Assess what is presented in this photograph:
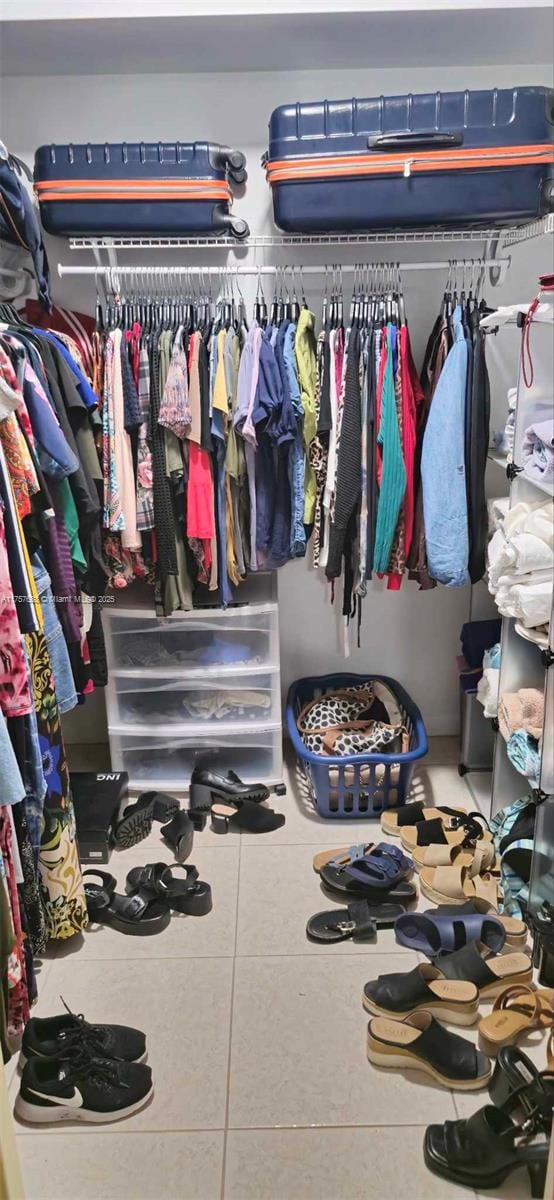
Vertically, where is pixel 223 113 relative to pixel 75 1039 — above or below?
above

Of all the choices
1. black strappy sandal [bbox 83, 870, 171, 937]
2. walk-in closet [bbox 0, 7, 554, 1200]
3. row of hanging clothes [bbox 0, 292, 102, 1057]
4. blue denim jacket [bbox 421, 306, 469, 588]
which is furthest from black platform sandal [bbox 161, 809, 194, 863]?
blue denim jacket [bbox 421, 306, 469, 588]

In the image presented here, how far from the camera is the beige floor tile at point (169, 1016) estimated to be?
1626 mm

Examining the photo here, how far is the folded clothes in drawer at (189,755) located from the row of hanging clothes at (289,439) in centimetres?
52

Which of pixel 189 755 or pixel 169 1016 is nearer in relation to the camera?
pixel 169 1016

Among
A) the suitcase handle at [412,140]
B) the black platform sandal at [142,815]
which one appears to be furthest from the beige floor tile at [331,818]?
the suitcase handle at [412,140]

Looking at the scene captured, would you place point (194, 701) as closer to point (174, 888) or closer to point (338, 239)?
point (174, 888)

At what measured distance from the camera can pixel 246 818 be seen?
8.39 ft

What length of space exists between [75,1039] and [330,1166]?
1.84ft

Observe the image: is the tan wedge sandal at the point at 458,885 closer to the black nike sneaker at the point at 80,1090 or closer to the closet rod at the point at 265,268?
the black nike sneaker at the point at 80,1090

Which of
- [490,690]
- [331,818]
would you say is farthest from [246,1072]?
[490,690]

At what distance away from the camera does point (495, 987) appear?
1.87 m

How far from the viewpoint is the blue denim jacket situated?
226 centimetres

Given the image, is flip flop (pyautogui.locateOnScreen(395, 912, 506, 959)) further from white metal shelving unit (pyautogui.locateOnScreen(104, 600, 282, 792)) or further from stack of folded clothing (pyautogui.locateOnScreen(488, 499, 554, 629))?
white metal shelving unit (pyautogui.locateOnScreen(104, 600, 282, 792))

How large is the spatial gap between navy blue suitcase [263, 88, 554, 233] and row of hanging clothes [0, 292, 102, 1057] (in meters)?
0.79
